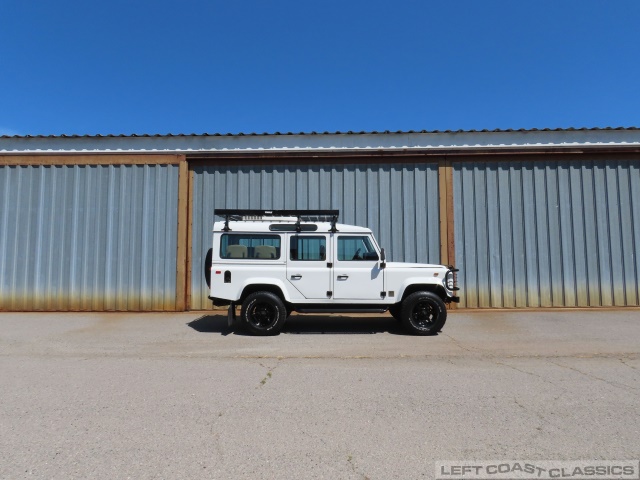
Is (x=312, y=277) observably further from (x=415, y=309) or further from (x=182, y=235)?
(x=182, y=235)

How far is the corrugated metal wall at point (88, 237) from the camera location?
34.3ft

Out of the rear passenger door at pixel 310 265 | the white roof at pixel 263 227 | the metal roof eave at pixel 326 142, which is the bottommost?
the rear passenger door at pixel 310 265

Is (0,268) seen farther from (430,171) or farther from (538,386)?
(538,386)

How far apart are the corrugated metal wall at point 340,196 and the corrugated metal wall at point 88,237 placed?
2.47 feet

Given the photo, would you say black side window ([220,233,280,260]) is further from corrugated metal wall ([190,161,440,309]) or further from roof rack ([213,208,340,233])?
corrugated metal wall ([190,161,440,309])

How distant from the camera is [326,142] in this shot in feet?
35.4

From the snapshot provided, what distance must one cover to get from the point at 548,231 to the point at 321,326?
672 cm

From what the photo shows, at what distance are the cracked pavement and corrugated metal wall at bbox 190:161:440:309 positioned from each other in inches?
142

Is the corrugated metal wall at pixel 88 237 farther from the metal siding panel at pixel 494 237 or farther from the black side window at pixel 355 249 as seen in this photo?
the metal siding panel at pixel 494 237

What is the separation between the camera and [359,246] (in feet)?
25.0

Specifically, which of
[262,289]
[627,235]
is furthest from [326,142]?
[627,235]

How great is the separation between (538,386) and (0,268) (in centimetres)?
1265

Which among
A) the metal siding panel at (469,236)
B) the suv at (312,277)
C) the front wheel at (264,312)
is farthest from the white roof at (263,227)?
the metal siding panel at (469,236)

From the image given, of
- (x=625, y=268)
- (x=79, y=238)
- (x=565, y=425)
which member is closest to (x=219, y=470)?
(x=565, y=425)
